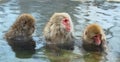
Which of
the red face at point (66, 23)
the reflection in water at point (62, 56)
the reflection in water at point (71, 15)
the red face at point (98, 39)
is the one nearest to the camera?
the reflection in water at point (62, 56)

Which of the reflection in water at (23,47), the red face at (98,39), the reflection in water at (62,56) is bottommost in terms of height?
the reflection in water at (62,56)

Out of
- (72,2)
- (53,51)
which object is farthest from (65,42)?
(72,2)

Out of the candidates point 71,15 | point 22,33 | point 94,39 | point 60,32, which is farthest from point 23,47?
point 71,15

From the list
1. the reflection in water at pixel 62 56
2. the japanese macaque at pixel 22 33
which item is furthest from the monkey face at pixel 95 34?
the japanese macaque at pixel 22 33

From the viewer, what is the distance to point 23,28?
798 cm

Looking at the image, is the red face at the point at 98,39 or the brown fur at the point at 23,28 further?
the brown fur at the point at 23,28

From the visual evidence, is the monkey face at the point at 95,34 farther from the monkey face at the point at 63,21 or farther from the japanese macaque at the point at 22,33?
the japanese macaque at the point at 22,33

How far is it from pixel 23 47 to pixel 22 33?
0.30m

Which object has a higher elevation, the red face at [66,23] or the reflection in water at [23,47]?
the red face at [66,23]

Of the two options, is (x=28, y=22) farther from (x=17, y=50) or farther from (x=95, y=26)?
(x=95, y=26)

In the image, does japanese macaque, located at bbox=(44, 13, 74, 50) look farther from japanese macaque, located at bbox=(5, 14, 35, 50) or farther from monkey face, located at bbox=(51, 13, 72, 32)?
japanese macaque, located at bbox=(5, 14, 35, 50)

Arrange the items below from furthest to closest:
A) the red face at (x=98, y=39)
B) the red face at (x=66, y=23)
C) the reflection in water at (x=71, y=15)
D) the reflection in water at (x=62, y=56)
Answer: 1. the red face at (x=66, y=23)
2. the red face at (x=98, y=39)
3. the reflection in water at (x=71, y=15)
4. the reflection in water at (x=62, y=56)

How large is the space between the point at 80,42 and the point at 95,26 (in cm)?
58

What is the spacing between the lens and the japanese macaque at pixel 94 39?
7.74 metres
